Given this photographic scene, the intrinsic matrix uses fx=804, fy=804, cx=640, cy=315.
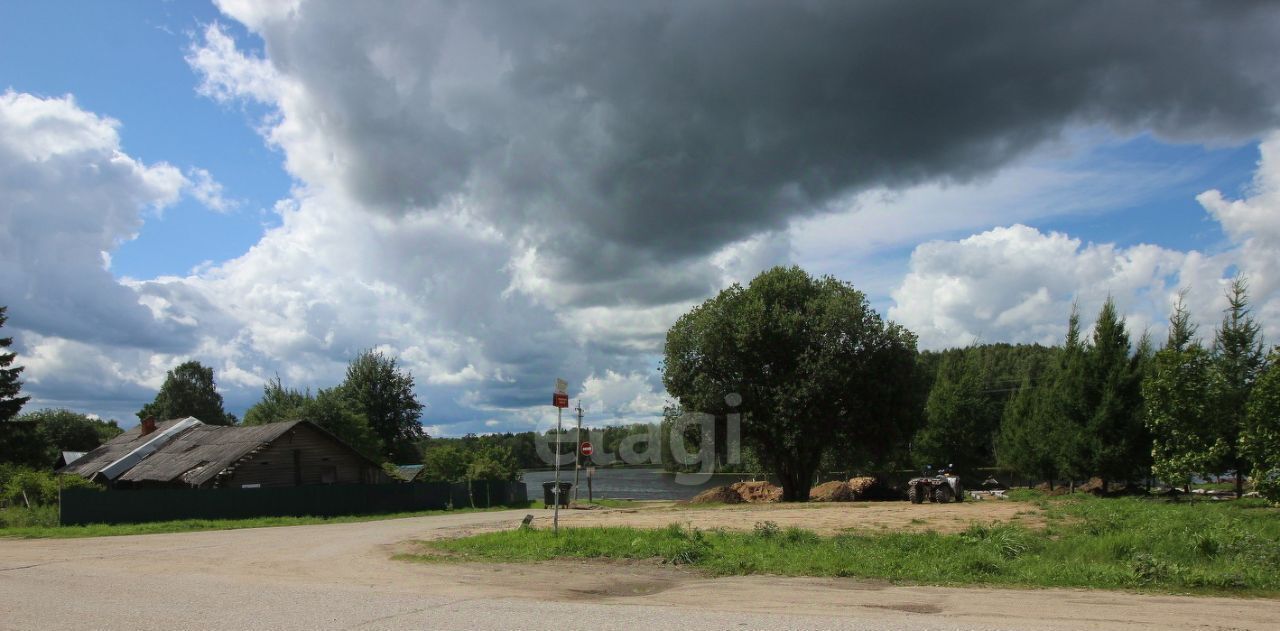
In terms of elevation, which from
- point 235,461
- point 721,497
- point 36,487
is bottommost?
point 721,497

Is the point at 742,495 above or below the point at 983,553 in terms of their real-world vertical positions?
below

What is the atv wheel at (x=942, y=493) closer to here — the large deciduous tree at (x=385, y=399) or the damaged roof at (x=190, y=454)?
the damaged roof at (x=190, y=454)

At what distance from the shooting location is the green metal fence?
28.8m

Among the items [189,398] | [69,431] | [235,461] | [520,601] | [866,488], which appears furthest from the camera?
[189,398]

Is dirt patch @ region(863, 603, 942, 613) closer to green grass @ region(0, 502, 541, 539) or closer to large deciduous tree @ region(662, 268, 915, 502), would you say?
green grass @ region(0, 502, 541, 539)

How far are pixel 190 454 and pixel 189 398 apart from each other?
7041cm

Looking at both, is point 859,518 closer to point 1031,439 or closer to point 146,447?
point 1031,439

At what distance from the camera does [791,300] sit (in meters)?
40.7

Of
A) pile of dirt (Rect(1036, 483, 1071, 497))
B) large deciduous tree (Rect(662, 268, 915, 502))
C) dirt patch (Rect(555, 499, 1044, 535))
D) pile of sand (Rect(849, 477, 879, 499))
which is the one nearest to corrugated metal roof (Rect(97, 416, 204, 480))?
dirt patch (Rect(555, 499, 1044, 535))

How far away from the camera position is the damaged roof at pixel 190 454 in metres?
36.1

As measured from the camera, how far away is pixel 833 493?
136 feet

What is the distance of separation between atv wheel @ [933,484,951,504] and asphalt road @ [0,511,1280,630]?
77.4 ft

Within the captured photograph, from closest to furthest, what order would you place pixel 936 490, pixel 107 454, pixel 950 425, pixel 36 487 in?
pixel 36 487, pixel 936 490, pixel 107 454, pixel 950 425

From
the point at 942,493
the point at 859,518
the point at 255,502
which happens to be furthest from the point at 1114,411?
the point at 255,502
